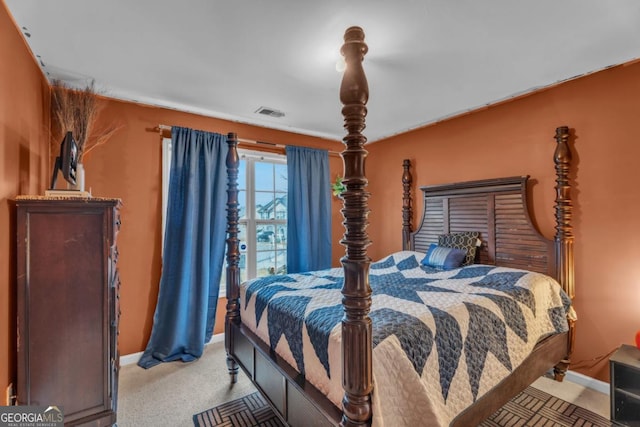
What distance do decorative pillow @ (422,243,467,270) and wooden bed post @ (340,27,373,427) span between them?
1.91 m

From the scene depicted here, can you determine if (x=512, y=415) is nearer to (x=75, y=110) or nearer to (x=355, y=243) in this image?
(x=355, y=243)

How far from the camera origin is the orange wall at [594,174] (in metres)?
2.17

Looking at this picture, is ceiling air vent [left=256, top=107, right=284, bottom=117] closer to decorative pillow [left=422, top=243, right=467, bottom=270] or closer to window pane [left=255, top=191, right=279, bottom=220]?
window pane [left=255, top=191, right=279, bottom=220]

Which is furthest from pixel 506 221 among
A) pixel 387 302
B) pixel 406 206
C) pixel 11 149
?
pixel 11 149

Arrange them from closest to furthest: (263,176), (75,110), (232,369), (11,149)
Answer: (11,149) → (75,110) → (232,369) → (263,176)

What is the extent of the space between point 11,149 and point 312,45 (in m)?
1.82

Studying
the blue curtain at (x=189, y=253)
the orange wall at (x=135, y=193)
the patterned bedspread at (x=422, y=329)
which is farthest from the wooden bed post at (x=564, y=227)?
the orange wall at (x=135, y=193)

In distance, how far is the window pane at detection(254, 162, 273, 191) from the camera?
3594 millimetres

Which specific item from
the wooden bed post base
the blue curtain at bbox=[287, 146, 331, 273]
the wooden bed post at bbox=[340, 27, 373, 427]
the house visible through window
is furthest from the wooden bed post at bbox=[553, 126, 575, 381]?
the house visible through window

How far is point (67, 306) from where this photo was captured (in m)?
1.64

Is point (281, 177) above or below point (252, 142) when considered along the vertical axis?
below

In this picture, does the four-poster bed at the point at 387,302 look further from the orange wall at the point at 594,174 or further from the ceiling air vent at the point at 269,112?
the ceiling air vent at the point at 269,112

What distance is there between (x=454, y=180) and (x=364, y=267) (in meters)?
2.55

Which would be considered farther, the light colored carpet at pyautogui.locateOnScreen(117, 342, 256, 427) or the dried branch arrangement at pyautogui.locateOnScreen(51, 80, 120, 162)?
the dried branch arrangement at pyautogui.locateOnScreen(51, 80, 120, 162)
